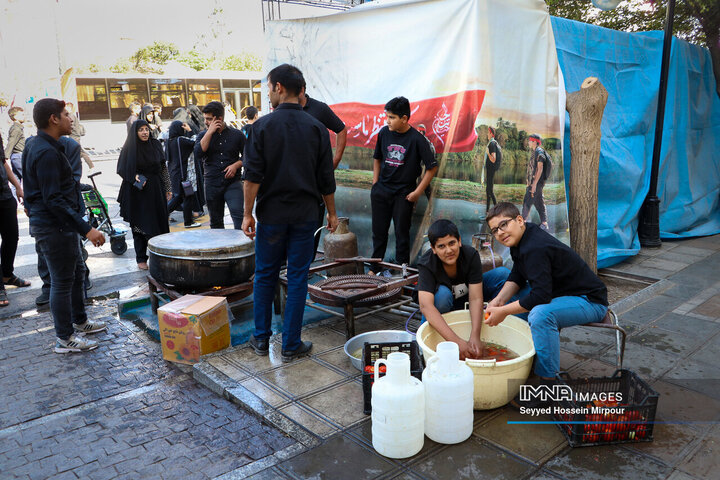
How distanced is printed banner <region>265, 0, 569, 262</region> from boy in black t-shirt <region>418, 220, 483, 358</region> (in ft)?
5.90

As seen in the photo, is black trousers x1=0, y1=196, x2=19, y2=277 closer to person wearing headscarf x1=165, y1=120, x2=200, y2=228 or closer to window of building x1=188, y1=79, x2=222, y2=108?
person wearing headscarf x1=165, y1=120, x2=200, y2=228

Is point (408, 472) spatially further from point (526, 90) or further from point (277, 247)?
point (526, 90)

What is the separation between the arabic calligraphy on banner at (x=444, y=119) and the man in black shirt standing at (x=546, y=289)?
7.20 ft

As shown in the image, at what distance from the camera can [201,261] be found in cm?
457

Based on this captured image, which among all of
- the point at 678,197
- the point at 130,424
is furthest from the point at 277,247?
the point at 678,197

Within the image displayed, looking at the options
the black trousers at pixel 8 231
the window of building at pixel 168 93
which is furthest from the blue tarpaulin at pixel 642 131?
the window of building at pixel 168 93

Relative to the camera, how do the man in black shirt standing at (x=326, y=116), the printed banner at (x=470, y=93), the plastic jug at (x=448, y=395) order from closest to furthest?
the plastic jug at (x=448, y=395), the printed banner at (x=470, y=93), the man in black shirt standing at (x=326, y=116)

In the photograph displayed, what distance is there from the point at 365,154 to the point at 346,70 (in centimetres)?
107

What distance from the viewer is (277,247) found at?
3.91 meters

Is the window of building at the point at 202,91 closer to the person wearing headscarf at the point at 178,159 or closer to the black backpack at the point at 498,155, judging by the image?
the person wearing headscarf at the point at 178,159

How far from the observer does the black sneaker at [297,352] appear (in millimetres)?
3977

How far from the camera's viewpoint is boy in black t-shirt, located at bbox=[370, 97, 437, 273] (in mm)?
5438

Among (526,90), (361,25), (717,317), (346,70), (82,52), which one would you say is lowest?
(717,317)

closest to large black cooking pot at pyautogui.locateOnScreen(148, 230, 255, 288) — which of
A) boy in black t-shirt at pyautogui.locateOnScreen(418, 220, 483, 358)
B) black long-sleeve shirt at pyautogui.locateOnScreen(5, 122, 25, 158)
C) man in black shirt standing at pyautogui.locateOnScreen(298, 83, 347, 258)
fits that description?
man in black shirt standing at pyautogui.locateOnScreen(298, 83, 347, 258)
